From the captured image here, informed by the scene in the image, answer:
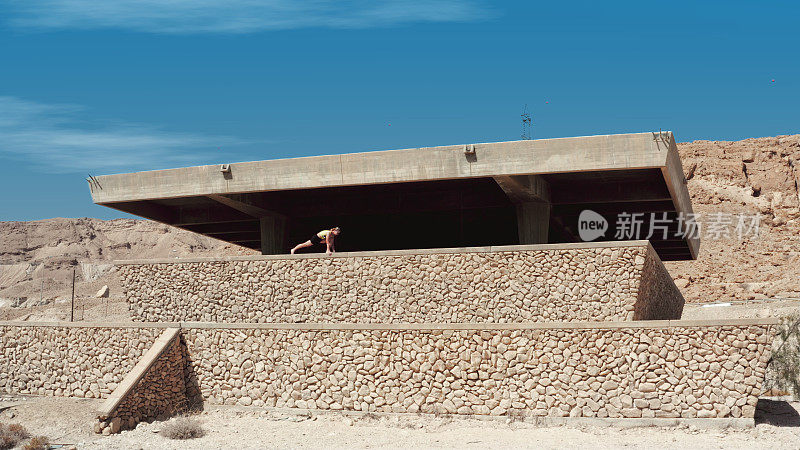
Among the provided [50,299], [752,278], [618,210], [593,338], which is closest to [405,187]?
[618,210]

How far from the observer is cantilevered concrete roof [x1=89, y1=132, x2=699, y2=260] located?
16828 millimetres

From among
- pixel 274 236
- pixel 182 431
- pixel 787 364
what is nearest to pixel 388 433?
pixel 182 431

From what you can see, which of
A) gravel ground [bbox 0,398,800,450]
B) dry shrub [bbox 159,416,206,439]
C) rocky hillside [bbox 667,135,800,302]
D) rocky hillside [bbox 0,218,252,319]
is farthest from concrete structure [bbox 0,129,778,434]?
rocky hillside [bbox 0,218,252,319]

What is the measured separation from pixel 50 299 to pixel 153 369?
40485 millimetres

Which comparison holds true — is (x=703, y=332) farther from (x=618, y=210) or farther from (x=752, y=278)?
(x=752, y=278)

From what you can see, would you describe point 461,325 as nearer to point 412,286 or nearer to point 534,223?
point 412,286

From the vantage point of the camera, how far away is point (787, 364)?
17828 millimetres

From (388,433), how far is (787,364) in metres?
9.52

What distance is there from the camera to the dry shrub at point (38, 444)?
14938 mm

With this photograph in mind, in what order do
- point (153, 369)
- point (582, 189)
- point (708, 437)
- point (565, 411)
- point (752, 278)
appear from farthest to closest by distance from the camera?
point (752, 278)
point (582, 189)
point (153, 369)
point (565, 411)
point (708, 437)

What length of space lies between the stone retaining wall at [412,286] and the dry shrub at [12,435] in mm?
4052

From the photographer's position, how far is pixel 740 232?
55.6 metres

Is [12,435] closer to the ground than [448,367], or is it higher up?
closer to the ground

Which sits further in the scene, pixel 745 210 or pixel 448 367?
pixel 745 210
